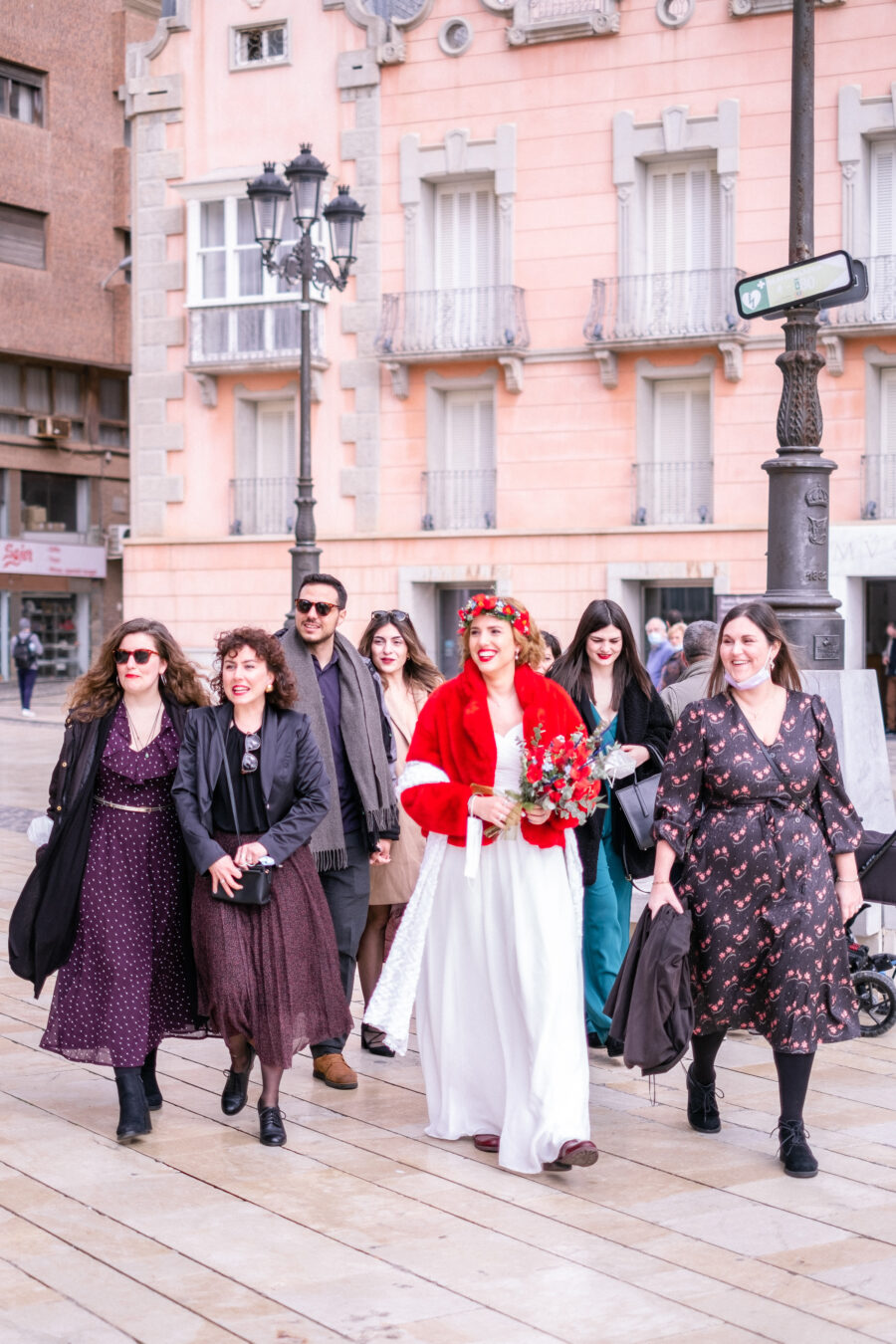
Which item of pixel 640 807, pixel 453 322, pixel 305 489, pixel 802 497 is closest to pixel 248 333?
pixel 453 322

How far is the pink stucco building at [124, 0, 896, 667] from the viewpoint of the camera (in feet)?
81.1

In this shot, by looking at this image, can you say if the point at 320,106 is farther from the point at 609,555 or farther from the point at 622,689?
the point at 622,689

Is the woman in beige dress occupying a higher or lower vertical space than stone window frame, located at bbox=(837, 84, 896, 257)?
lower

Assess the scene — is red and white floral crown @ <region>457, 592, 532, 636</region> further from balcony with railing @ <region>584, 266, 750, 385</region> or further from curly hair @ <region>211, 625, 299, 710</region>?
balcony with railing @ <region>584, 266, 750, 385</region>

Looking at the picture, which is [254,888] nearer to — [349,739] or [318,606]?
[349,739]

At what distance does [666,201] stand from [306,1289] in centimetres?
2322

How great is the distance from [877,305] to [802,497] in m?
17.3

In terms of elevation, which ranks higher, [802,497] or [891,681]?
[802,497]

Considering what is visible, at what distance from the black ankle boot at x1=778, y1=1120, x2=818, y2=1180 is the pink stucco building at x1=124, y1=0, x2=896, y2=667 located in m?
19.7

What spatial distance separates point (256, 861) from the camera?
19.3 ft

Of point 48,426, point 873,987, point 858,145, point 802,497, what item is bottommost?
point 873,987

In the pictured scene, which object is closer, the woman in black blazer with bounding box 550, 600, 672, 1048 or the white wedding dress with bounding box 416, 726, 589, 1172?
the white wedding dress with bounding box 416, 726, 589, 1172

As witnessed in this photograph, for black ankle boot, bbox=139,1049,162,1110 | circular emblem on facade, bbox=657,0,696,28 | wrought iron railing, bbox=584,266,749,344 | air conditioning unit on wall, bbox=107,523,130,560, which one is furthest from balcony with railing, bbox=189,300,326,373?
black ankle boot, bbox=139,1049,162,1110

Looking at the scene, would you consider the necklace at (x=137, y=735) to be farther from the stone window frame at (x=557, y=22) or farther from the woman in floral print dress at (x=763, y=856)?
the stone window frame at (x=557, y=22)
